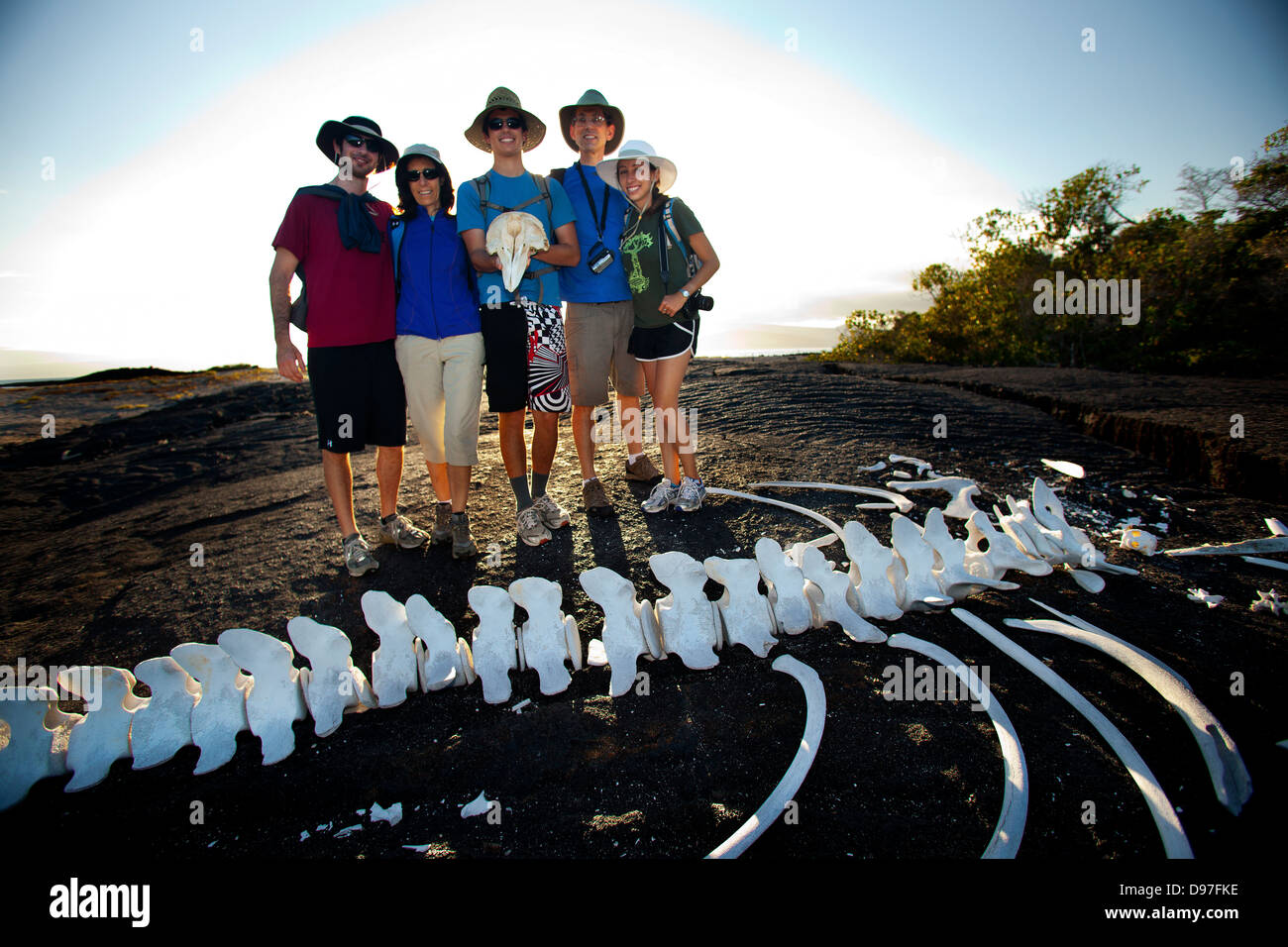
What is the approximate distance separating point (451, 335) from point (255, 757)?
2.40 meters

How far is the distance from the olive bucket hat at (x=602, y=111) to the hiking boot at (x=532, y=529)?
2.58m

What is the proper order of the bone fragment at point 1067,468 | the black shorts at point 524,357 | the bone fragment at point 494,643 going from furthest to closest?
the bone fragment at point 1067,468, the black shorts at point 524,357, the bone fragment at point 494,643

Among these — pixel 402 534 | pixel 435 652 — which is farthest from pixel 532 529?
pixel 435 652

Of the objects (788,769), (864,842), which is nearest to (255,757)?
(788,769)

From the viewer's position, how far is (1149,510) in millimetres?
3857

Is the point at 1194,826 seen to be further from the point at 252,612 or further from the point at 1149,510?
the point at 252,612

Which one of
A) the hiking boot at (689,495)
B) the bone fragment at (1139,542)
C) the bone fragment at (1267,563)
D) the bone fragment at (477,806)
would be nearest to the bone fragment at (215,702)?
the bone fragment at (477,806)

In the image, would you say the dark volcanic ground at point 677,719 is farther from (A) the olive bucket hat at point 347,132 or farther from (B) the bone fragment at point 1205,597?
(A) the olive bucket hat at point 347,132

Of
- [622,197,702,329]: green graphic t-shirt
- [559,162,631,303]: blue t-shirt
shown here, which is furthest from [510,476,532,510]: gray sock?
[622,197,702,329]: green graphic t-shirt

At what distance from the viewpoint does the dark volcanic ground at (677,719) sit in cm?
167

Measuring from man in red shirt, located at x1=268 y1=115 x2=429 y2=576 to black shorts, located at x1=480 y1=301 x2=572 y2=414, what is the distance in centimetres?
62
